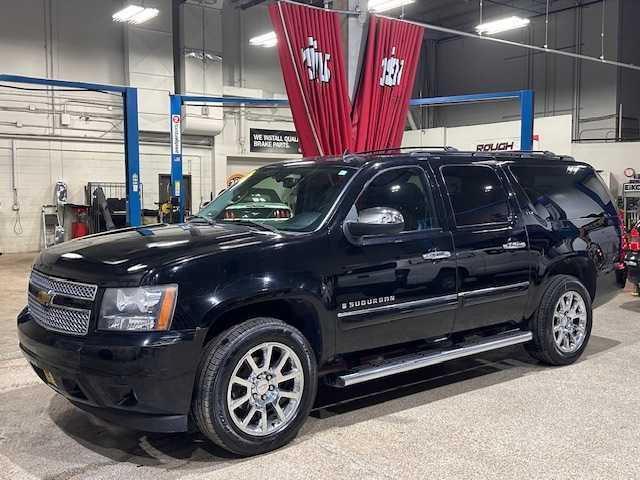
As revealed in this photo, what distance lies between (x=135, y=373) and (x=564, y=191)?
386cm

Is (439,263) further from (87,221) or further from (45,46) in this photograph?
(45,46)

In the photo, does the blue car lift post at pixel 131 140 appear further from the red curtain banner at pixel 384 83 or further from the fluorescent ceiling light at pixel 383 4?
the fluorescent ceiling light at pixel 383 4

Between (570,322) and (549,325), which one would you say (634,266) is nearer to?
(570,322)

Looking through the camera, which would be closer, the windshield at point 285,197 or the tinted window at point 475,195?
the windshield at point 285,197

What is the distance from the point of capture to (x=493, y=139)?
59.8 feet

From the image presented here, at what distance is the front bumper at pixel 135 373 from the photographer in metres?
3.05

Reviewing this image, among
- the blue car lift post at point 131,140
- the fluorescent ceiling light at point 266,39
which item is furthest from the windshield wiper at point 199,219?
the fluorescent ceiling light at point 266,39

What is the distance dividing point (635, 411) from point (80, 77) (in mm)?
16764

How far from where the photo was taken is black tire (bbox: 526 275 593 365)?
16.2 feet

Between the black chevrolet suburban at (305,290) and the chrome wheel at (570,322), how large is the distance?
16 millimetres

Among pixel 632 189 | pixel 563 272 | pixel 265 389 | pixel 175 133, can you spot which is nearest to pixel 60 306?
pixel 265 389

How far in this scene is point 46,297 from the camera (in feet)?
11.4

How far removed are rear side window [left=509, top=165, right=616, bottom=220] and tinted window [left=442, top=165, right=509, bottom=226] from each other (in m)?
0.33

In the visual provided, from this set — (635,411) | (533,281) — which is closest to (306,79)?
(533,281)
